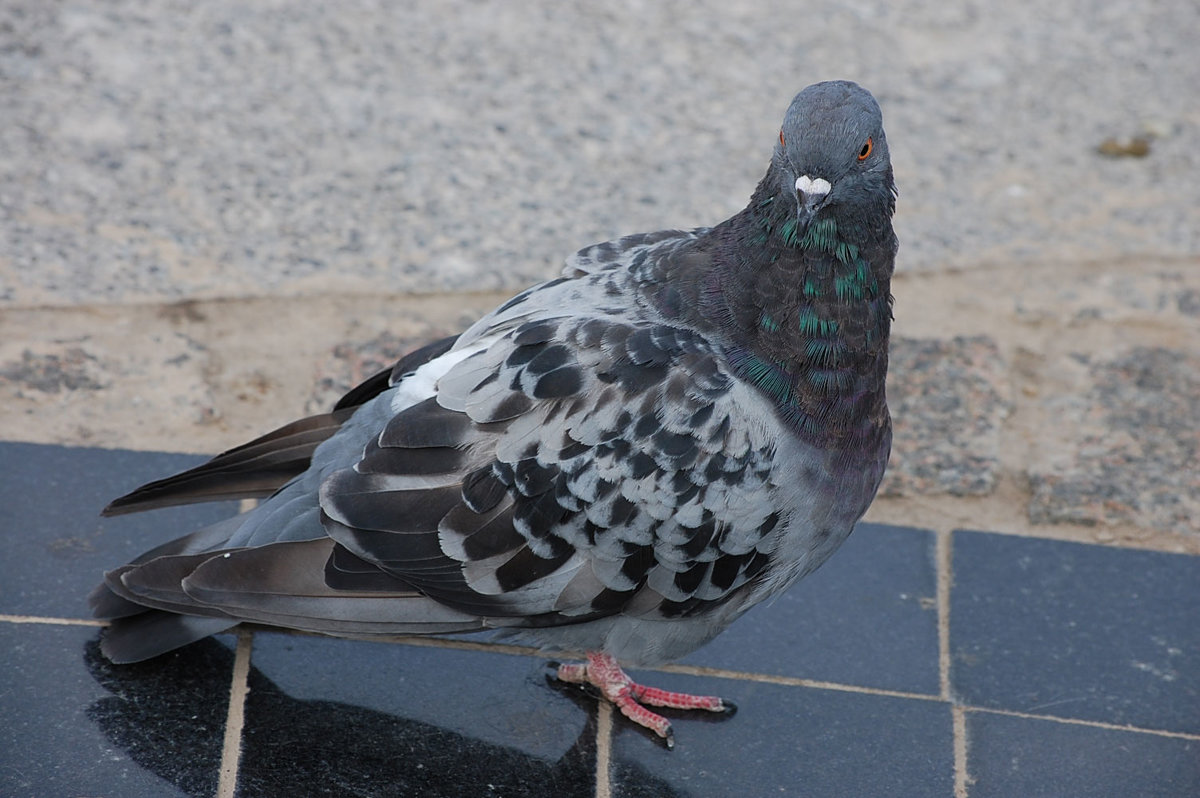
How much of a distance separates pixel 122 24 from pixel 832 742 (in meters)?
5.27

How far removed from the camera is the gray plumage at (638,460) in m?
3.62

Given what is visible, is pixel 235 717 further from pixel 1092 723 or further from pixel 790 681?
pixel 1092 723

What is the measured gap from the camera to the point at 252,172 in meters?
6.31

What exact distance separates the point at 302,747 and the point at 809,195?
84.5 inches

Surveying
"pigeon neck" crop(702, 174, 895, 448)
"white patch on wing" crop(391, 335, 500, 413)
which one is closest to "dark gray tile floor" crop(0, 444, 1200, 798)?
"white patch on wing" crop(391, 335, 500, 413)

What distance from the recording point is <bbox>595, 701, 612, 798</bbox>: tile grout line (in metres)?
3.89

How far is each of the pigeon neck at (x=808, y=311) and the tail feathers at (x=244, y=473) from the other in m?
1.35

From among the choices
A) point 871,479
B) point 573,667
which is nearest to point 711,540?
point 871,479

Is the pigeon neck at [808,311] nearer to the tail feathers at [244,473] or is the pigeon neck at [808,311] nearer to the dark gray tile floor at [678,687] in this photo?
the dark gray tile floor at [678,687]

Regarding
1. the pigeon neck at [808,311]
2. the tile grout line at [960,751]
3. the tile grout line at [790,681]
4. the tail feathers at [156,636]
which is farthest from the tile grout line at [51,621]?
the tile grout line at [960,751]

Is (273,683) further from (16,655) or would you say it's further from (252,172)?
(252,172)

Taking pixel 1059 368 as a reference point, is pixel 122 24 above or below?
above

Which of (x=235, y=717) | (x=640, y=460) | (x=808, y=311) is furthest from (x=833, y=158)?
(x=235, y=717)

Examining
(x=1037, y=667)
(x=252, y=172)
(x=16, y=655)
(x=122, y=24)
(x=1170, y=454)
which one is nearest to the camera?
(x=16, y=655)
